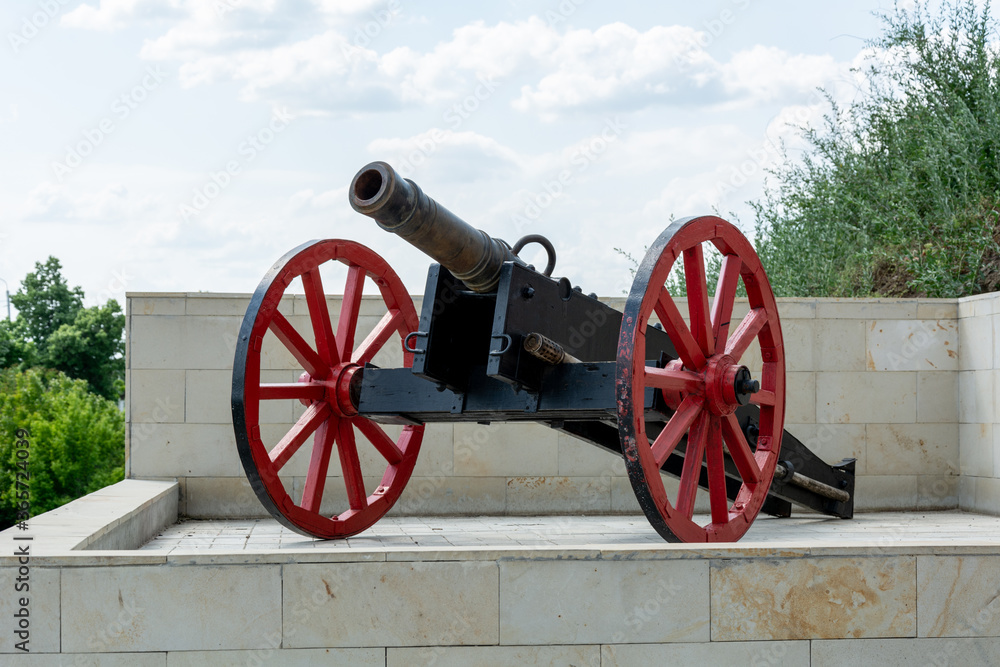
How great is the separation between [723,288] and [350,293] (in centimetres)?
206

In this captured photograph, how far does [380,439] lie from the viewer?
19.2ft

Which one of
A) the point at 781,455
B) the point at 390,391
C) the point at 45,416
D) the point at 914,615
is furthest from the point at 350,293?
the point at 45,416

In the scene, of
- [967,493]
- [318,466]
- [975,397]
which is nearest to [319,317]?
[318,466]

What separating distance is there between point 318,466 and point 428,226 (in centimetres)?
173

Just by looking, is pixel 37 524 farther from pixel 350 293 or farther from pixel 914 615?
pixel 914 615

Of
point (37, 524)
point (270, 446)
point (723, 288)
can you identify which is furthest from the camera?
point (270, 446)

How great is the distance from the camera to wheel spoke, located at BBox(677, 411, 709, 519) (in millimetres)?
4477

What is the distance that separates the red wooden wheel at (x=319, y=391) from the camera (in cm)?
492

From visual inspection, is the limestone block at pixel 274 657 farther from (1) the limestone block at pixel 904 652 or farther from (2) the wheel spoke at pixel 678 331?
(2) the wheel spoke at pixel 678 331

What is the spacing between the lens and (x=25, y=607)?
11.2 ft

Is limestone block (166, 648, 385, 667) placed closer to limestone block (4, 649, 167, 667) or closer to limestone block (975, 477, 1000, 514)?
limestone block (4, 649, 167, 667)

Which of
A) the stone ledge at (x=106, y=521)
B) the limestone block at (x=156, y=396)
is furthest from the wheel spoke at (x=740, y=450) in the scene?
the limestone block at (x=156, y=396)

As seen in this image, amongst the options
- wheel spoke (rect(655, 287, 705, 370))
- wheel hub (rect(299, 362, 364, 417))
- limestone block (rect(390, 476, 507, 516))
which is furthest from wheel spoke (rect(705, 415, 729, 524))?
limestone block (rect(390, 476, 507, 516))

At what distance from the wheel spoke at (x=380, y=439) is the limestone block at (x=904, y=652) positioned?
2840mm
